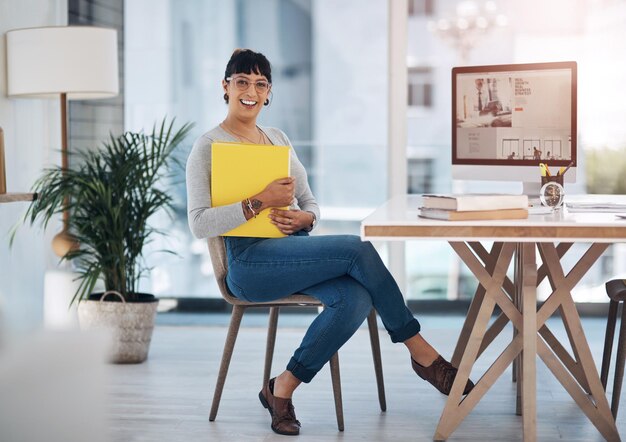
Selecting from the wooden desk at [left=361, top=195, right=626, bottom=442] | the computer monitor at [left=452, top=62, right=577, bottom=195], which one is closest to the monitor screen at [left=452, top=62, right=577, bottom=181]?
the computer monitor at [left=452, top=62, right=577, bottom=195]

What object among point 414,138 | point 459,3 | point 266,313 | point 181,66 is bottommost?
point 266,313

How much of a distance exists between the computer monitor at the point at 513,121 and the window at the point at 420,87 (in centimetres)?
120

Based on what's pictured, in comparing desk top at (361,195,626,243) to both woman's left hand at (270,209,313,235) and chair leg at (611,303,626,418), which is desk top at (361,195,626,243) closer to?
woman's left hand at (270,209,313,235)

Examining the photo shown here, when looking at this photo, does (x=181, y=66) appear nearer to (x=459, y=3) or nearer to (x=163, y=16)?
(x=163, y=16)

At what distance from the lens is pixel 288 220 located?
2693 mm

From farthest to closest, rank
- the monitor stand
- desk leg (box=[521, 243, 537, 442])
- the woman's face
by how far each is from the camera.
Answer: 1. the monitor stand
2. the woman's face
3. desk leg (box=[521, 243, 537, 442])

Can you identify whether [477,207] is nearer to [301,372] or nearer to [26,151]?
[301,372]

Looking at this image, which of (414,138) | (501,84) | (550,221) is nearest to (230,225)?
(550,221)

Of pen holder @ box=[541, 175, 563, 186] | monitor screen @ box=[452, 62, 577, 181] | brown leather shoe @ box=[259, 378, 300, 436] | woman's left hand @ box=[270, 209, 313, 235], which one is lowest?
brown leather shoe @ box=[259, 378, 300, 436]

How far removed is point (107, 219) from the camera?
3.62 meters

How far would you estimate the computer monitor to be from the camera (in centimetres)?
307

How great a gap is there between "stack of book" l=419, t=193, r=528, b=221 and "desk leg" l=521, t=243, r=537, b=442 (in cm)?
19

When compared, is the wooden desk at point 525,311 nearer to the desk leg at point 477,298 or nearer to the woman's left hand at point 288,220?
the woman's left hand at point 288,220

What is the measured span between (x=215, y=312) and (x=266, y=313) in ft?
0.88
